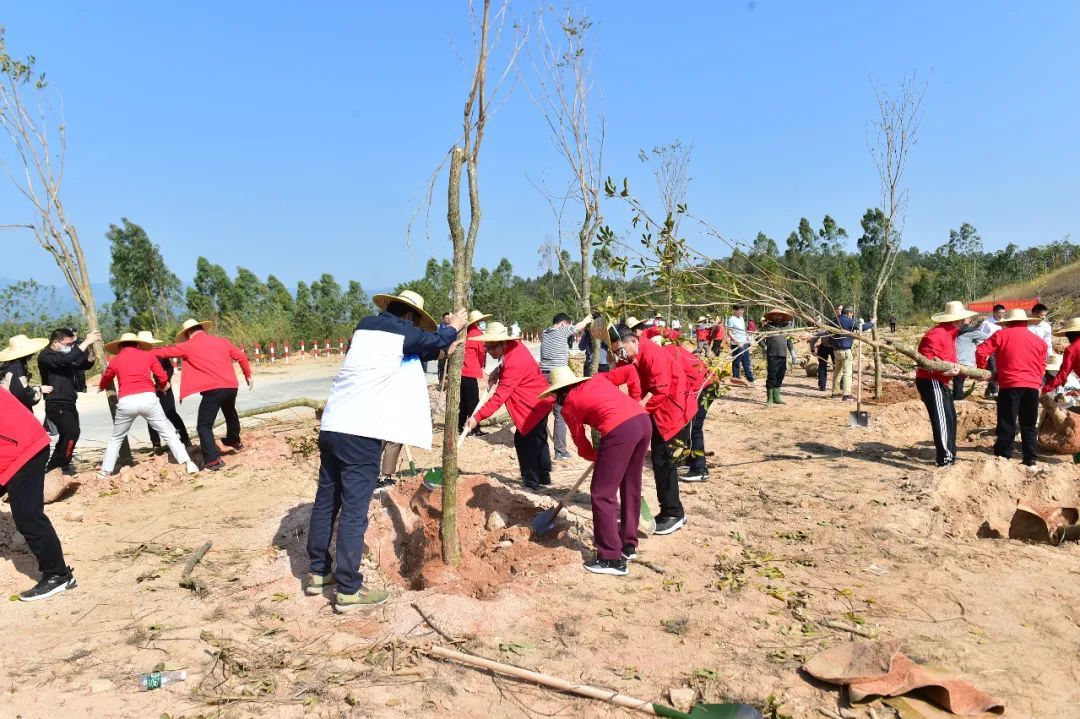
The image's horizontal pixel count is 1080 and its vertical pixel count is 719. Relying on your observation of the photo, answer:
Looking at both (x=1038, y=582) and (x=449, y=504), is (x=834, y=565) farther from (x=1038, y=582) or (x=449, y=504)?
(x=449, y=504)

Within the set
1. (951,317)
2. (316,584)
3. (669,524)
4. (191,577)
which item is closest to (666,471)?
(669,524)

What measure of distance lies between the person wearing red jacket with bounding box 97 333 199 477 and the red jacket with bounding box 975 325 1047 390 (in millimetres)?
8131

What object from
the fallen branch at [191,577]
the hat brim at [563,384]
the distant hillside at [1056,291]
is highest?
the distant hillside at [1056,291]

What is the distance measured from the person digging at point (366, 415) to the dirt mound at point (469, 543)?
0.61 m

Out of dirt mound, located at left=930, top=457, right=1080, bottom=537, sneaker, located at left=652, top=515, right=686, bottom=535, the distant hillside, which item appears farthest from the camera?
the distant hillside

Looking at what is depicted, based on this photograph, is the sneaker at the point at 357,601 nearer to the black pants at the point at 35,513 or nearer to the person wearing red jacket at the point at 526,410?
the black pants at the point at 35,513

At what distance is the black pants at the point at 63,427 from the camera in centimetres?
675

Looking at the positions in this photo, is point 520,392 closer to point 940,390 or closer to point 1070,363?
point 940,390

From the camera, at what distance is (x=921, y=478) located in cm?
634

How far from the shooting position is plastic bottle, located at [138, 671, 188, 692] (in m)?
3.02

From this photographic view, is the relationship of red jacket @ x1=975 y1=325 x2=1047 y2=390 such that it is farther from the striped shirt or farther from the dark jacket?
the dark jacket

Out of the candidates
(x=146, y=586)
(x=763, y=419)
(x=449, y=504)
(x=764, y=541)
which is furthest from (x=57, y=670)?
(x=763, y=419)

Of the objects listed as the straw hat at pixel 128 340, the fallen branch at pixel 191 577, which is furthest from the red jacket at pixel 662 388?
the straw hat at pixel 128 340

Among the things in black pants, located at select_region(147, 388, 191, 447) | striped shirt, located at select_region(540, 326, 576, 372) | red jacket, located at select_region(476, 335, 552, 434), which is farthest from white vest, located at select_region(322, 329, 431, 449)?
striped shirt, located at select_region(540, 326, 576, 372)
